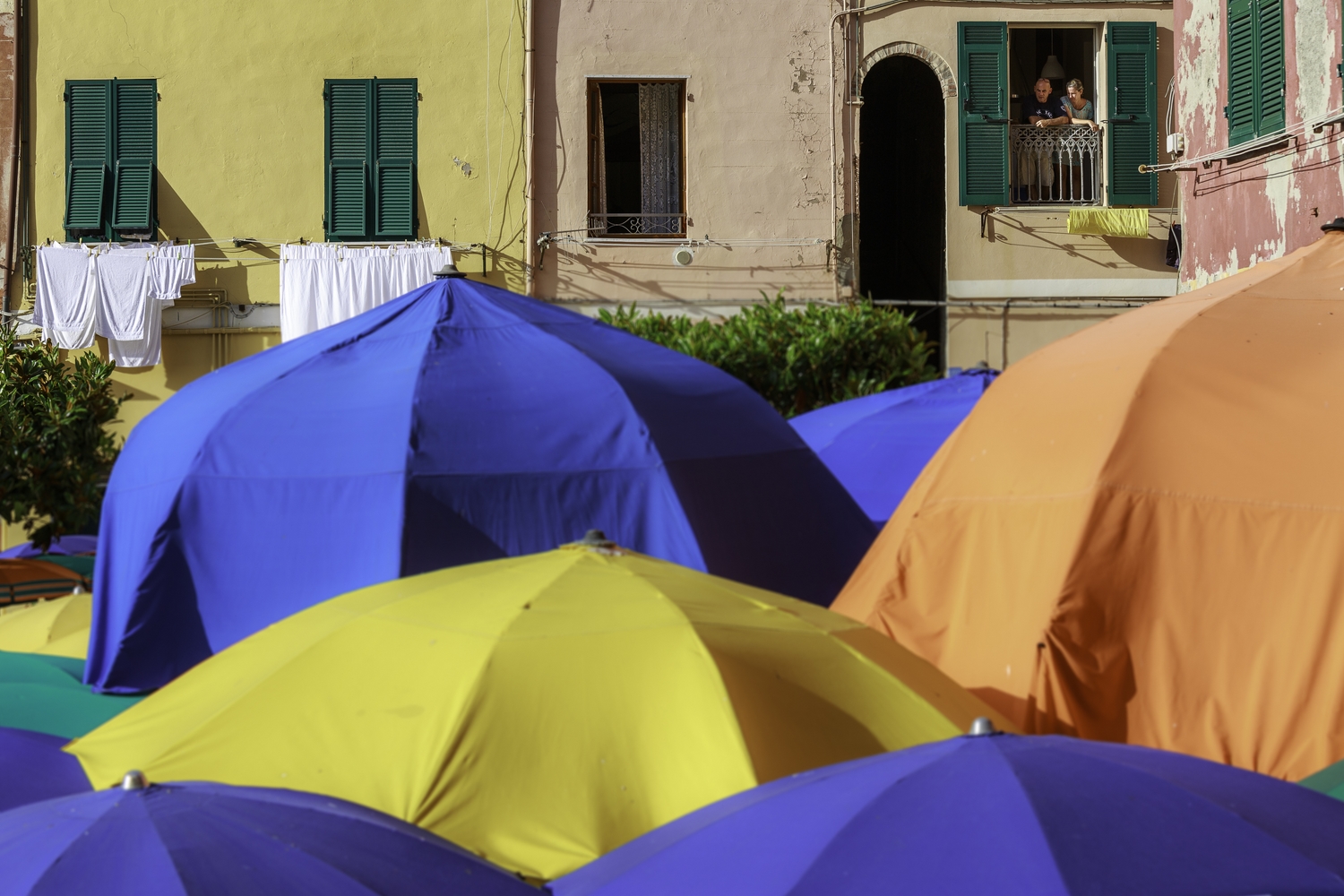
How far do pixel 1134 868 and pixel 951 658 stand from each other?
372 cm

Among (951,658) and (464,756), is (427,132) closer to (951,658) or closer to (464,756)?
(951,658)

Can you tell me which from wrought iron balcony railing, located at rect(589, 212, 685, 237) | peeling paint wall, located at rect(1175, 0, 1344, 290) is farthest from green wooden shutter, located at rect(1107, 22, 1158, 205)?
wrought iron balcony railing, located at rect(589, 212, 685, 237)

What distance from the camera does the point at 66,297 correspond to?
16.2 metres

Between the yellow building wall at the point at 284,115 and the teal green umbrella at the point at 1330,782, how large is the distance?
12.7m

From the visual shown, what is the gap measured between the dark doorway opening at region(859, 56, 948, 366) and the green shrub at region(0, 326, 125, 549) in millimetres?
8182

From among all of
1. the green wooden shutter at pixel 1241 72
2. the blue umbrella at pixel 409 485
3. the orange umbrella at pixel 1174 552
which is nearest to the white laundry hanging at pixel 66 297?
the blue umbrella at pixel 409 485

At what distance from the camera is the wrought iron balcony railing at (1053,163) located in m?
16.4

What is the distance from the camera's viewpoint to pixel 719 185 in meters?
16.3

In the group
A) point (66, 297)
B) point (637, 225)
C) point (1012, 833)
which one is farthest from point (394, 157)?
point (1012, 833)

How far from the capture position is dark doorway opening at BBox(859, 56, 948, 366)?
1708cm

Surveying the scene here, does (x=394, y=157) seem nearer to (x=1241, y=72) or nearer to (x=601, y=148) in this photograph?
(x=601, y=148)

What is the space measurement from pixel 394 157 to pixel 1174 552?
38.7 ft

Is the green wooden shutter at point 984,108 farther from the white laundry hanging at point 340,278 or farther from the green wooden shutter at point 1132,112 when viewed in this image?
the white laundry hanging at point 340,278

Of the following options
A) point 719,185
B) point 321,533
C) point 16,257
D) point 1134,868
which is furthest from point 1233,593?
point 16,257
